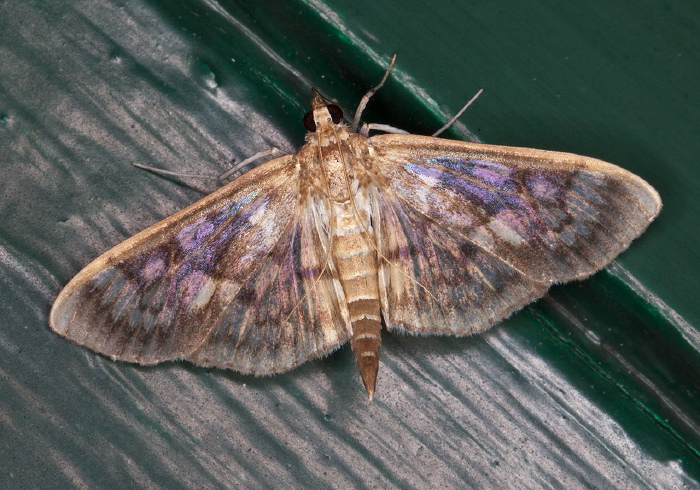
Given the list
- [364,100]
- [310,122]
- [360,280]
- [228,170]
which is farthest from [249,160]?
[360,280]

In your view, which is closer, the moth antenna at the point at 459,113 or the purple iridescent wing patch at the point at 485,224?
the purple iridescent wing patch at the point at 485,224

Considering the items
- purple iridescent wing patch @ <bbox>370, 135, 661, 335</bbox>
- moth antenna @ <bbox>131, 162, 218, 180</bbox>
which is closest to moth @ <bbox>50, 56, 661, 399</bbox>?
purple iridescent wing patch @ <bbox>370, 135, 661, 335</bbox>

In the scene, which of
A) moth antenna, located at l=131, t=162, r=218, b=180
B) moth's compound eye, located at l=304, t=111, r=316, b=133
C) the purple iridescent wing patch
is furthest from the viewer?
moth antenna, located at l=131, t=162, r=218, b=180

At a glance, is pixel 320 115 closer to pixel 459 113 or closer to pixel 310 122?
pixel 310 122

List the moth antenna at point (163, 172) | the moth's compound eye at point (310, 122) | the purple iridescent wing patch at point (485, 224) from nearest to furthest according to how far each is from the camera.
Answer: the purple iridescent wing patch at point (485, 224)
the moth's compound eye at point (310, 122)
the moth antenna at point (163, 172)

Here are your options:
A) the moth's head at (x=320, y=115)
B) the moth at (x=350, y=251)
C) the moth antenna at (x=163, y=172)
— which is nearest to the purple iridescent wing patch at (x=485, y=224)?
the moth at (x=350, y=251)

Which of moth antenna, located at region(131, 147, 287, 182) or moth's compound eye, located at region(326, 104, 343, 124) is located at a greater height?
moth's compound eye, located at region(326, 104, 343, 124)

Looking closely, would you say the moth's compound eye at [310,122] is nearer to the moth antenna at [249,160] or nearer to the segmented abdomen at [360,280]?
the moth antenna at [249,160]

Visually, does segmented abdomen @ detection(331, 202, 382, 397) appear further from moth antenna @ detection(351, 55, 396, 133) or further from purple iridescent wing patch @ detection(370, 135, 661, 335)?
moth antenna @ detection(351, 55, 396, 133)
